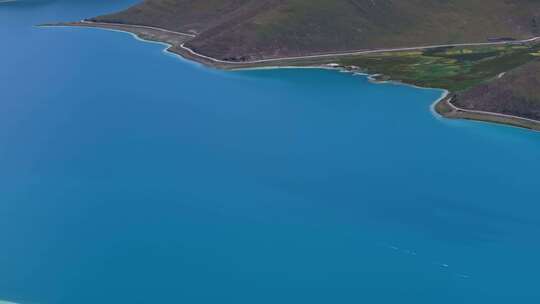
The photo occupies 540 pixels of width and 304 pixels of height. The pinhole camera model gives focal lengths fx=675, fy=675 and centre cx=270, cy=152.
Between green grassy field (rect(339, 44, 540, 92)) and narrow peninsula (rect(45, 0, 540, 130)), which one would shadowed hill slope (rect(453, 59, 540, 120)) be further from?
narrow peninsula (rect(45, 0, 540, 130))

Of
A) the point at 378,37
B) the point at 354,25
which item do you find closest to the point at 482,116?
the point at 378,37

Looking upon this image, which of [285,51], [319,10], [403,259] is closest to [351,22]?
[319,10]

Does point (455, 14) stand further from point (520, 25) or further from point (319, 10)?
point (319, 10)

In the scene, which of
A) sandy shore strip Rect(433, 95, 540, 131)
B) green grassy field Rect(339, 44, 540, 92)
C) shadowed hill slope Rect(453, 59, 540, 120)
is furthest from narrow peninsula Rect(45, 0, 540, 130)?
sandy shore strip Rect(433, 95, 540, 131)

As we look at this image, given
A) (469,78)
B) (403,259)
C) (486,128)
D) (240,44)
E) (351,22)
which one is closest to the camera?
(403,259)

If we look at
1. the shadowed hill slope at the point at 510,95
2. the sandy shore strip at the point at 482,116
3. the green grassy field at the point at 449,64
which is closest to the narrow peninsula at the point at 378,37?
the green grassy field at the point at 449,64

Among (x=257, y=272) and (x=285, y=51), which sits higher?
(x=285, y=51)

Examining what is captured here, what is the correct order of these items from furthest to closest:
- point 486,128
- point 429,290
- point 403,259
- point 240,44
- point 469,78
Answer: point 240,44 → point 469,78 → point 486,128 → point 403,259 → point 429,290

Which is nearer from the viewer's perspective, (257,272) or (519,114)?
(257,272)
